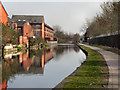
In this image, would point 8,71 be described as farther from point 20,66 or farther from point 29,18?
point 29,18

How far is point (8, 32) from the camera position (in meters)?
20.5

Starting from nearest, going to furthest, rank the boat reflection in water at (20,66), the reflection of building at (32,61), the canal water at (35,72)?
the canal water at (35,72), the boat reflection in water at (20,66), the reflection of building at (32,61)

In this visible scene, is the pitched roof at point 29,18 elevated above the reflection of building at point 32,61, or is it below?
above

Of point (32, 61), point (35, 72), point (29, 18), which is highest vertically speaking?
point (29, 18)

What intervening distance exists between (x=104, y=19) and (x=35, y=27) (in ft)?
132

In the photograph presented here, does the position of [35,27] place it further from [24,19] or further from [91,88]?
[91,88]

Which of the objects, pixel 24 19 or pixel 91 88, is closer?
pixel 91 88

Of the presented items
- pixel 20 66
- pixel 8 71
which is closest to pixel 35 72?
pixel 8 71

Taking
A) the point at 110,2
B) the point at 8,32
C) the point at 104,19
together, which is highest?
the point at 110,2

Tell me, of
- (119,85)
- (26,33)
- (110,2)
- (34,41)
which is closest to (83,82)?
(119,85)

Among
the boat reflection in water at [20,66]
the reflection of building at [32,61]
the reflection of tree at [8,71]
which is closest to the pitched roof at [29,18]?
the reflection of building at [32,61]

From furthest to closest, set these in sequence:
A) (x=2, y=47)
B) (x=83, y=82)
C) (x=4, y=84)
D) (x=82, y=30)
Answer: (x=82, y=30)
(x=2, y=47)
(x=4, y=84)
(x=83, y=82)

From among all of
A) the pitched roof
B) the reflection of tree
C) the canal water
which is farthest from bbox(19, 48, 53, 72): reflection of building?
the pitched roof

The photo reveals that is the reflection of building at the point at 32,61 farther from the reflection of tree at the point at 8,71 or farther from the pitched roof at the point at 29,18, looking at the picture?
the pitched roof at the point at 29,18
